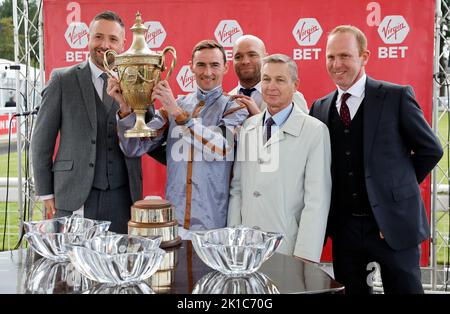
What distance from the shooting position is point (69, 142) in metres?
2.91

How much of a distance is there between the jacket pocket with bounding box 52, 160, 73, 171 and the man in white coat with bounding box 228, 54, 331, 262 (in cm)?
97

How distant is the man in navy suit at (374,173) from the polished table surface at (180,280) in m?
0.94

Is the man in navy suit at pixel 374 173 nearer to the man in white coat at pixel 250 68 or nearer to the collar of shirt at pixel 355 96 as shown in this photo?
the collar of shirt at pixel 355 96

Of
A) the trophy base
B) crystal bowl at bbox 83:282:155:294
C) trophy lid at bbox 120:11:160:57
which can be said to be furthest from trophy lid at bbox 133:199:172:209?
trophy lid at bbox 120:11:160:57

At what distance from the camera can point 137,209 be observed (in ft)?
6.02

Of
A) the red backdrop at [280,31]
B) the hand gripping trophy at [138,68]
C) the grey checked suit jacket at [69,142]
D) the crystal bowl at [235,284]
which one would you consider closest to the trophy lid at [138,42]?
the hand gripping trophy at [138,68]

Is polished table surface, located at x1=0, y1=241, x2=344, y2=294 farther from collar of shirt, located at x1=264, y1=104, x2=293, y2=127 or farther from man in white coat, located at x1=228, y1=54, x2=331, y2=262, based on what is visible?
collar of shirt, located at x1=264, y1=104, x2=293, y2=127

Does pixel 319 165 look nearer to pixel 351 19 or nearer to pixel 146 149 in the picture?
pixel 146 149

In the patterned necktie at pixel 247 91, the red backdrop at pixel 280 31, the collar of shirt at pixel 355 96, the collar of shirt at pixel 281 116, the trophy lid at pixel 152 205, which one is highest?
the red backdrop at pixel 280 31

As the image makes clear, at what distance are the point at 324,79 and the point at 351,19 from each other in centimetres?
45

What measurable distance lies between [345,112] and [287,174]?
0.46m

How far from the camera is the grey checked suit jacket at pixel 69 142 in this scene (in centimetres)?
286

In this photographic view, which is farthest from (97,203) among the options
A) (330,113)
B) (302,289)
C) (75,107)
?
(302,289)

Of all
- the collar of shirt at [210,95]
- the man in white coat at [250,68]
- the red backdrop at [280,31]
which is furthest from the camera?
the red backdrop at [280,31]
